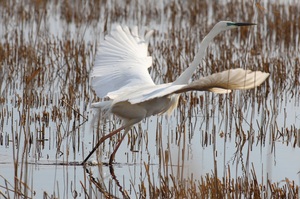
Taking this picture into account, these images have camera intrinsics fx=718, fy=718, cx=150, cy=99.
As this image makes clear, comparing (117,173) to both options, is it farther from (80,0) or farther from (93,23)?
(80,0)

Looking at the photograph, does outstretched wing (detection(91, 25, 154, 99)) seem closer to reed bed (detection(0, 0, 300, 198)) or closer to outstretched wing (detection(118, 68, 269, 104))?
reed bed (detection(0, 0, 300, 198))

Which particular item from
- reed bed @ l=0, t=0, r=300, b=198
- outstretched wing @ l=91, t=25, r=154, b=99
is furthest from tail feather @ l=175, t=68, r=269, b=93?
outstretched wing @ l=91, t=25, r=154, b=99

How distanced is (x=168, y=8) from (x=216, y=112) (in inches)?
288

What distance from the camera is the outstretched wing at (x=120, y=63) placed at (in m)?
5.80

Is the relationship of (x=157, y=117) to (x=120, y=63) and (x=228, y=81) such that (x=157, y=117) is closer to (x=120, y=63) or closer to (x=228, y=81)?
(x=120, y=63)

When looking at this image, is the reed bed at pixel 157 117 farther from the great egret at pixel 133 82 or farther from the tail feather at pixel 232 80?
the tail feather at pixel 232 80

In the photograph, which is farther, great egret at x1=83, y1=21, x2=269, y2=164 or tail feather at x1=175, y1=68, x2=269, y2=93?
great egret at x1=83, y1=21, x2=269, y2=164

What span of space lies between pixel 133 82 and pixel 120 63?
1.40 feet

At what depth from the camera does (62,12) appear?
13.2m

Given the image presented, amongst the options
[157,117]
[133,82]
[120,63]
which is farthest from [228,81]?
[157,117]

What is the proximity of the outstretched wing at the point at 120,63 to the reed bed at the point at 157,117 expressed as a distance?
38 cm

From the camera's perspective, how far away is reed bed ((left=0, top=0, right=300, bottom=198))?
449 centimetres

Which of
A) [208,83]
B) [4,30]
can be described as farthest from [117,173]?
[4,30]

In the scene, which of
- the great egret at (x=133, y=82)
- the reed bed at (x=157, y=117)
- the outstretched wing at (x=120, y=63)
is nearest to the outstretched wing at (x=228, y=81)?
the great egret at (x=133, y=82)
